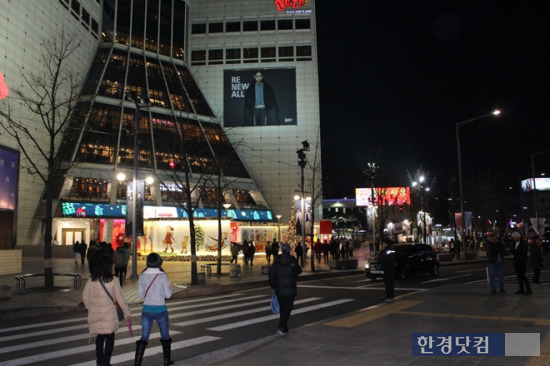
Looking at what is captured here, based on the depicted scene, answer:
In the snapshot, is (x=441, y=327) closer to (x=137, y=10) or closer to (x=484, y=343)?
(x=484, y=343)

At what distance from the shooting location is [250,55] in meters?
73.2

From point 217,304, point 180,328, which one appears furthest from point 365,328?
point 217,304

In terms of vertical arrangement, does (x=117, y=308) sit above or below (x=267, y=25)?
below

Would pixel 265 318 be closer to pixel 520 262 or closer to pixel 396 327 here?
pixel 396 327

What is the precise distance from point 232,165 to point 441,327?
59.4 m

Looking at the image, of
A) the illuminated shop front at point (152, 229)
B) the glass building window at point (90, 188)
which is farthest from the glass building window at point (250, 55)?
the glass building window at point (90, 188)

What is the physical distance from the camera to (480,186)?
62.0 m

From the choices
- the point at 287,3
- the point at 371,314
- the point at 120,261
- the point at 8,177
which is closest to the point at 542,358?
the point at 371,314

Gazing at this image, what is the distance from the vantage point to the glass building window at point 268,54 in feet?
240

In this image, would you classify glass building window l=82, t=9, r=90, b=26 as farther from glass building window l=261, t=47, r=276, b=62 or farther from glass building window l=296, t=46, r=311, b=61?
glass building window l=296, t=46, r=311, b=61

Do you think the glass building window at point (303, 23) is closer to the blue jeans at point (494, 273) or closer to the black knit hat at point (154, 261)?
the blue jeans at point (494, 273)

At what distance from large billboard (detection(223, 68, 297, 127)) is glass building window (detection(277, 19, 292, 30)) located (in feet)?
27.3

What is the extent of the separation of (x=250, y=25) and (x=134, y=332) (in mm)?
71955

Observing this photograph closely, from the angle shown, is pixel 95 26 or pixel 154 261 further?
pixel 95 26
